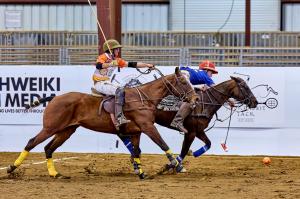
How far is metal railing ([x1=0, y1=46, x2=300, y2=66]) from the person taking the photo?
76.1ft

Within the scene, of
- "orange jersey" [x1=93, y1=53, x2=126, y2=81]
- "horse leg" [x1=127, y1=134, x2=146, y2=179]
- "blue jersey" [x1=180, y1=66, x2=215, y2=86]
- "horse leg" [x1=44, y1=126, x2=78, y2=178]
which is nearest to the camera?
"horse leg" [x1=127, y1=134, x2=146, y2=179]

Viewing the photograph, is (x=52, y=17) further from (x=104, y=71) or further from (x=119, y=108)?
(x=119, y=108)

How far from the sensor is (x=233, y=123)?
68.9 ft

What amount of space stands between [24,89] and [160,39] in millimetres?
14189

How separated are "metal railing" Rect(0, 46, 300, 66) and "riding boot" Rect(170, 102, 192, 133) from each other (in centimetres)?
533

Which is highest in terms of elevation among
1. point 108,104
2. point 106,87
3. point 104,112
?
point 106,87

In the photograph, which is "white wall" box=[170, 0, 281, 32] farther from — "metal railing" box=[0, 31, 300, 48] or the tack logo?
the tack logo

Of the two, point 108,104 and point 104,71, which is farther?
point 104,71

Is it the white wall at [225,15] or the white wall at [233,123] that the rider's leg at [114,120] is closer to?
the white wall at [233,123]

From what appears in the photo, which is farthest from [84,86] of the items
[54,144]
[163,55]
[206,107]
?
[54,144]

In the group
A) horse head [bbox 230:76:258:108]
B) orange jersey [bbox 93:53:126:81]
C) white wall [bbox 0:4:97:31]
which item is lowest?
horse head [bbox 230:76:258:108]

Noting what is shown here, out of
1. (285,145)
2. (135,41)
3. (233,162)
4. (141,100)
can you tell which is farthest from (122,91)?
(135,41)

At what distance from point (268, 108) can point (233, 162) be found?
1606 mm


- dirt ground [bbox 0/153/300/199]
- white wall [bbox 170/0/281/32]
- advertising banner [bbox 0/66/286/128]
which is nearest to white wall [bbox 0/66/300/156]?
advertising banner [bbox 0/66/286/128]
